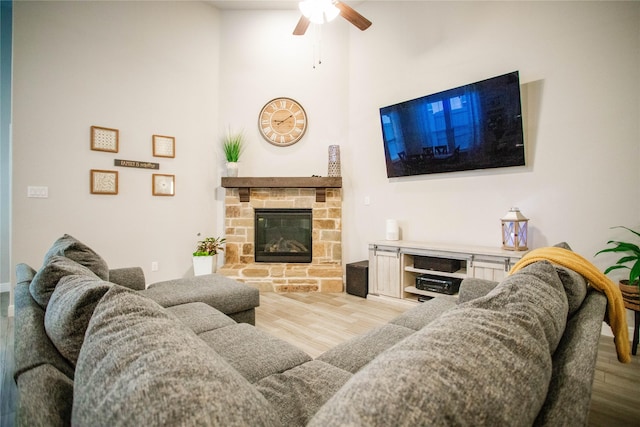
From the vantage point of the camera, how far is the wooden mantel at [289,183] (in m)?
4.17

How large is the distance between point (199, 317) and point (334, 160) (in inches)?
117

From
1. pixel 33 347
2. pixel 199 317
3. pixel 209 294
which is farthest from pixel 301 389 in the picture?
pixel 209 294

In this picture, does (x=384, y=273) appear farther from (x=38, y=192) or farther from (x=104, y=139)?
(x=38, y=192)

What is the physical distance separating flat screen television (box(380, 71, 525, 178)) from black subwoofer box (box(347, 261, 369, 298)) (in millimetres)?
1246

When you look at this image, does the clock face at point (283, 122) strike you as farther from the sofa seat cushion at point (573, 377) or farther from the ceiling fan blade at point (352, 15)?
the sofa seat cushion at point (573, 377)

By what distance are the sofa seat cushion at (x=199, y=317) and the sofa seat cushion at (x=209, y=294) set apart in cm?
16

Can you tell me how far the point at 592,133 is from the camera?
2660 millimetres

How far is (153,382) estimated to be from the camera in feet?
1.62

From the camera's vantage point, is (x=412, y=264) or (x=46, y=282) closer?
(x=46, y=282)

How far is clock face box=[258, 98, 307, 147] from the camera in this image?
4477 millimetres

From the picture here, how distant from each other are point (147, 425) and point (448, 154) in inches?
140

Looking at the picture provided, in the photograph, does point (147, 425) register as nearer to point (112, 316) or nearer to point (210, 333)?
point (112, 316)

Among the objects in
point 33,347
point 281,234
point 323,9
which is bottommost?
point 33,347

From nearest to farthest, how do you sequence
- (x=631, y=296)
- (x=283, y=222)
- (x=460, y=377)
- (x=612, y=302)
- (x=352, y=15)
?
(x=460, y=377) → (x=612, y=302) → (x=631, y=296) → (x=352, y=15) → (x=283, y=222)
